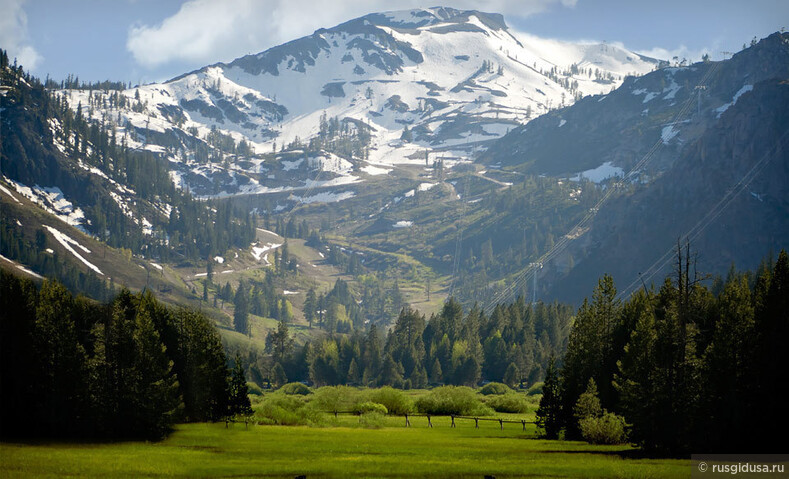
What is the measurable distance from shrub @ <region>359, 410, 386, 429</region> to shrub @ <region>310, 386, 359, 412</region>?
18.2 m

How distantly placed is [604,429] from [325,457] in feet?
108

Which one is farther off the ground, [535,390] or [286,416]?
[535,390]

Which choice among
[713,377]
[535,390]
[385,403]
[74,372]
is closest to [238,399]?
[74,372]

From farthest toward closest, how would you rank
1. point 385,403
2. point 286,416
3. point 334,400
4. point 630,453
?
1. point 334,400
2. point 385,403
3. point 286,416
4. point 630,453

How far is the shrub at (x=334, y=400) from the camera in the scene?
137875 mm

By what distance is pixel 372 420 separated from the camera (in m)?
116

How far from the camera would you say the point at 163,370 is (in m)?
91.9

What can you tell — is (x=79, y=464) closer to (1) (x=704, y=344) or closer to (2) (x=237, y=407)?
(2) (x=237, y=407)

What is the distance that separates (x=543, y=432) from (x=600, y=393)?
10152 mm

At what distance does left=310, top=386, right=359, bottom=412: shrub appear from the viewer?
137875 millimetres

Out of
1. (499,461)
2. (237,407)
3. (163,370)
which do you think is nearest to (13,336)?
(163,370)

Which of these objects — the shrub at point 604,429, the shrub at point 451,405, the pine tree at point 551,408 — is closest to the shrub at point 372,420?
the shrub at point 451,405

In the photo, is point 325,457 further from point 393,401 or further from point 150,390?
point 393,401

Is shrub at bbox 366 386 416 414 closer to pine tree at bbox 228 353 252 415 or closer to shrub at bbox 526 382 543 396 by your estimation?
pine tree at bbox 228 353 252 415
